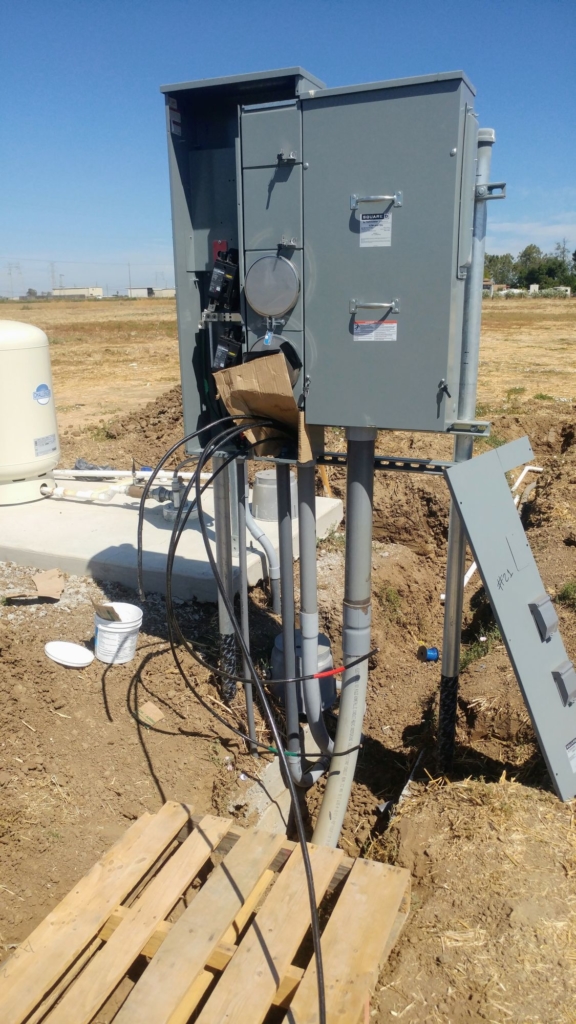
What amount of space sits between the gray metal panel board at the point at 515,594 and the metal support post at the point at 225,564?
128cm

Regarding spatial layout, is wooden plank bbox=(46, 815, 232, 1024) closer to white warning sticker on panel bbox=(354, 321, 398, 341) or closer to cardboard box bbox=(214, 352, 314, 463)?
cardboard box bbox=(214, 352, 314, 463)

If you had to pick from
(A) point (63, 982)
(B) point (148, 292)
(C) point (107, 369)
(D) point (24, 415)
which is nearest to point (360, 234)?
(A) point (63, 982)

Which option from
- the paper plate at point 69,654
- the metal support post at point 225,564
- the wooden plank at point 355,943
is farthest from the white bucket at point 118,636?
the wooden plank at point 355,943

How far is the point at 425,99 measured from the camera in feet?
8.57

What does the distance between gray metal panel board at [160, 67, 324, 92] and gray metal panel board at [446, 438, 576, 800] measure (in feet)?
5.40

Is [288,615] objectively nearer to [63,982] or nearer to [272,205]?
[63,982]

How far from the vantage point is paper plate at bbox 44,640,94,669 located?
4062 mm

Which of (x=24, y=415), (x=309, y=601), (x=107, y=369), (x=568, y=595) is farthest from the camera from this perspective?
(x=107, y=369)

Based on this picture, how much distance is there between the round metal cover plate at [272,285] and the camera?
2949 mm

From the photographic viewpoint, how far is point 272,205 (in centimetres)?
295

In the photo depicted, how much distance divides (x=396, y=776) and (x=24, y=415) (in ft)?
12.9

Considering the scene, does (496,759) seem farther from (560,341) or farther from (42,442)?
(560,341)

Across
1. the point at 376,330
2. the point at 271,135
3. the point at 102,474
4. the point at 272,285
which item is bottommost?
the point at 102,474

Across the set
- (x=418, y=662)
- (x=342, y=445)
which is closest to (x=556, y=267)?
(x=342, y=445)
